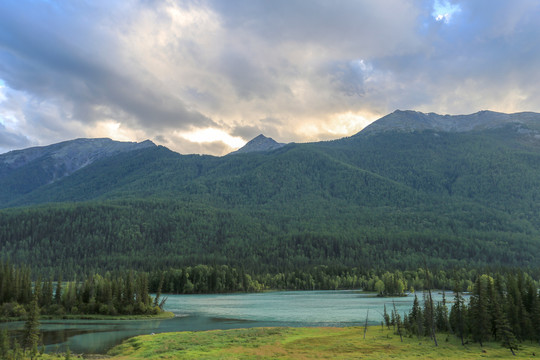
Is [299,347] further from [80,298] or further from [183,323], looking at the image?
[80,298]

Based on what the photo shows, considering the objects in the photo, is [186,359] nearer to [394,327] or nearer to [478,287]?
[394,327]

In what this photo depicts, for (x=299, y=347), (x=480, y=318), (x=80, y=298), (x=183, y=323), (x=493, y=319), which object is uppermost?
(x=80, y=298)

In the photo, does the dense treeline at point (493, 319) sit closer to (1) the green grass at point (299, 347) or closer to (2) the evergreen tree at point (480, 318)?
(2) the evergreen tree at point (480, 318)

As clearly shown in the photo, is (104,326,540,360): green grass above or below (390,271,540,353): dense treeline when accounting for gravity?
below

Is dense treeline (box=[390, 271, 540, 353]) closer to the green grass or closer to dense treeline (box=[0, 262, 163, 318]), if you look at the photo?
the green grass

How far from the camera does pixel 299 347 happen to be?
6956 cm

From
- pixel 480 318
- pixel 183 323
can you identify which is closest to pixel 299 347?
pixel 480 318

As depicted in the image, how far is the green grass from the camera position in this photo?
2438 inches

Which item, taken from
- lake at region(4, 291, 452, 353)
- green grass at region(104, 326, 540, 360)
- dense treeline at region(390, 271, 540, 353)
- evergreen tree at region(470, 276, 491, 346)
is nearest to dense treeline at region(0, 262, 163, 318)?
lake at region(4, 291, 452, 353)

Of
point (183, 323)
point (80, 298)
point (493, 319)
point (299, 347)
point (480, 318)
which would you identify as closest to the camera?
point (299, 347)

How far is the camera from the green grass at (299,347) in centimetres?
6194

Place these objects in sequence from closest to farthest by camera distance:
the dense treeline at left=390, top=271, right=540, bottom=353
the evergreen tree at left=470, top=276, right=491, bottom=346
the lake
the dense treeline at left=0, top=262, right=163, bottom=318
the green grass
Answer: the green grass → the dense treeline at left=390, top=271, right=540, bottom=353 → the evergreen tree at left=470, top=276, right=491, bottom=346 → the lake → the dense treeline at left=0, top=262, right=163, bottom=318

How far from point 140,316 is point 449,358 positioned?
8951cm

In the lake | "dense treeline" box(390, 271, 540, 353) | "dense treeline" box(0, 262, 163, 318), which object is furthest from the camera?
"dense treeline" box(0, 262, 163, 318)
